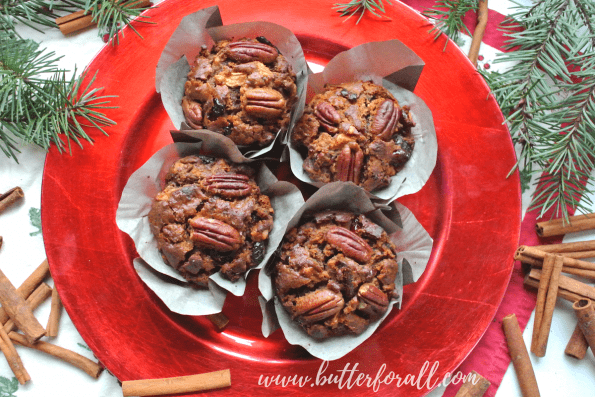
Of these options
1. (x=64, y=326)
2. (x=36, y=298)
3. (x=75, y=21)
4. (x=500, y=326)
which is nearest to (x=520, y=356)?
(x=500, y=326)

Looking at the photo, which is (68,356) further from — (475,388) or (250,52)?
(475,388)

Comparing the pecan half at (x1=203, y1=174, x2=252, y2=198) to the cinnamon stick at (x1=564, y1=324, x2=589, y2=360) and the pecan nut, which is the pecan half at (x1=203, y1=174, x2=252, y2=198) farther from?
the cinnamon stick at (x1=564, y1=324, x2=589, y2=360)

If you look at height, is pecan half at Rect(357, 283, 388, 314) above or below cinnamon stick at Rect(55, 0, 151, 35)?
below

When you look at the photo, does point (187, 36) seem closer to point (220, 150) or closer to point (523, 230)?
point (220, 150)

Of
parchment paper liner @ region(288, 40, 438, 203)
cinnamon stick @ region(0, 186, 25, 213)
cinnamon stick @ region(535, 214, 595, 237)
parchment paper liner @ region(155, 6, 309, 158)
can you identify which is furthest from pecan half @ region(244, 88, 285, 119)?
cinnamon stick @ region(535, 214, 595, 237)

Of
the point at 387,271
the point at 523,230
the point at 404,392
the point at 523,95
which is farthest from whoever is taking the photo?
the point at 523,230

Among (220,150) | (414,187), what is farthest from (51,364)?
(414,187)

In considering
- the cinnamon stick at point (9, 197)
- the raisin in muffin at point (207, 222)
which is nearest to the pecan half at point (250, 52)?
the raisin in muffin at point (207, 222)
